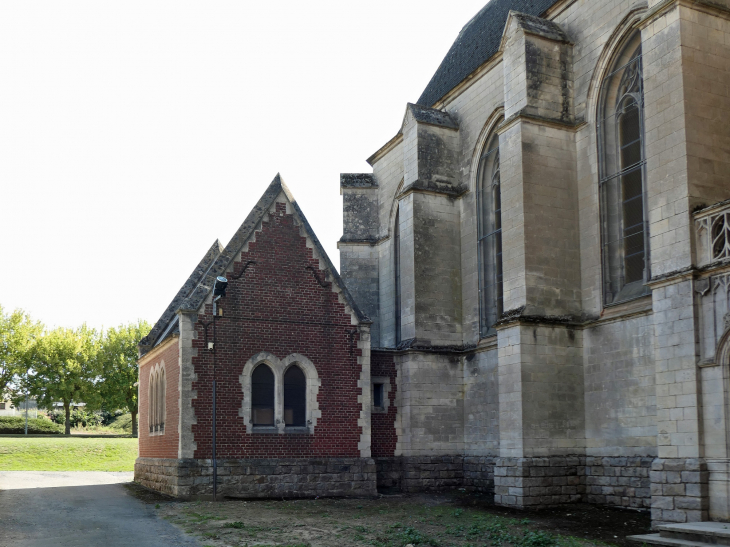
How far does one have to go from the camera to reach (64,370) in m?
50.5

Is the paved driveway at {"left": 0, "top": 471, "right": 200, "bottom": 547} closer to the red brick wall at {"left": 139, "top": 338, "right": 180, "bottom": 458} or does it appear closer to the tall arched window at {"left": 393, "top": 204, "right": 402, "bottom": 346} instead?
the red brick wall at {"left": 139, "top": 338, "right": 180, "bottom": 458}

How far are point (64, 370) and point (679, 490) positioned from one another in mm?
44692

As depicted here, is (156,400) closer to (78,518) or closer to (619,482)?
(78,518)

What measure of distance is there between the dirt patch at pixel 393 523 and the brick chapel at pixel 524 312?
39.9 inches

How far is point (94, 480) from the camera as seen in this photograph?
2570cm

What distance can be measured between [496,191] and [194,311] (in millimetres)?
9257

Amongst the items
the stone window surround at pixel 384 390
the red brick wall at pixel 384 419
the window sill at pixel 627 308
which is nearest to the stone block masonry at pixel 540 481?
the window sill at pixel 627 308

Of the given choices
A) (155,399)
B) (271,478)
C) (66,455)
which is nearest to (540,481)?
(271,478)

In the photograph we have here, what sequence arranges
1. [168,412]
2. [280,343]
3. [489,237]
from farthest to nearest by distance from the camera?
[489,237] < [168,412] < [280,343]

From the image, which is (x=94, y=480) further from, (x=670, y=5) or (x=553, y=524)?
(x=670, y=5)

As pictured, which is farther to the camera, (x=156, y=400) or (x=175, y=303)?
(x=175, y=303)

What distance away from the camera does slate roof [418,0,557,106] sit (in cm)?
2433

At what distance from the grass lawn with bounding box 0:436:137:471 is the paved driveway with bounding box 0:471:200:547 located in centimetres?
1009

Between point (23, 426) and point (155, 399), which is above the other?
point (155, 399)
